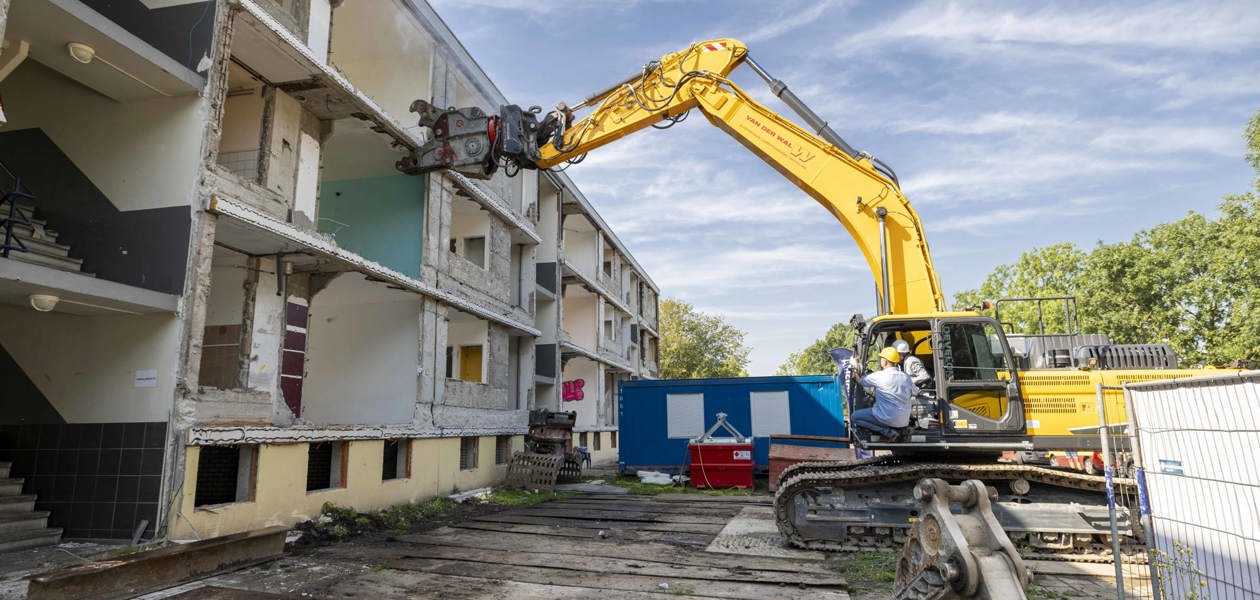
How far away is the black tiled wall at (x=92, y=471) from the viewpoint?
7.89m

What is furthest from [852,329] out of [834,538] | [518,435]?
[518,435]

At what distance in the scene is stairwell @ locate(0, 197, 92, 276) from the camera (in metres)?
7.99

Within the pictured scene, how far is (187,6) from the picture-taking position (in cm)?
911

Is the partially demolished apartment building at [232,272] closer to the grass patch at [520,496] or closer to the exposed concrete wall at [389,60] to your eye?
the exposed concrete wall at [389,60]

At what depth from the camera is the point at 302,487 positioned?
408 inches

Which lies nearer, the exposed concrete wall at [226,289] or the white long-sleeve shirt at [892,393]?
the white long-sleeve shirt at [892,393]

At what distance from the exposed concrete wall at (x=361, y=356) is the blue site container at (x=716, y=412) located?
23.9 ft

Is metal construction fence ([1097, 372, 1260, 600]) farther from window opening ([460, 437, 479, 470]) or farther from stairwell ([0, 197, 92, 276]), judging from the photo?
window opening ([460, 437, 479, 470])

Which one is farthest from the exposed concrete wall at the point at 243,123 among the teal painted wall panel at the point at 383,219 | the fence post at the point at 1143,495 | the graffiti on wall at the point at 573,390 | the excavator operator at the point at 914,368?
the graffiti on wall at the point at 573,390

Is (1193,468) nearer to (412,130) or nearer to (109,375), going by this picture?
(109,375)

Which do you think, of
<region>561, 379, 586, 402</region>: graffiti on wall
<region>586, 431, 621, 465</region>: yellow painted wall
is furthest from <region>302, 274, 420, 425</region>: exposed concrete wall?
<region>561, 379, 586, 402</region>: graffiti on wall

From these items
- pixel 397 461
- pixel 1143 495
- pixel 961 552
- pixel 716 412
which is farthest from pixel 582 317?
pixel 961 552

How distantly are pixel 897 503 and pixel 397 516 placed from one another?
790 centimetres

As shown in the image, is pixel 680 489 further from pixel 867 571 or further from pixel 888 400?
pixel 867 571
